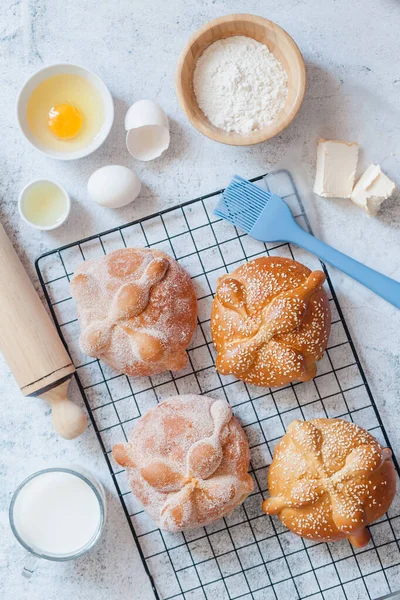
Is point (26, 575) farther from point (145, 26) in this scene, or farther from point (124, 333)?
point (145, 26)

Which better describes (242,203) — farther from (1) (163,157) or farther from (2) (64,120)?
(2) (64,120)

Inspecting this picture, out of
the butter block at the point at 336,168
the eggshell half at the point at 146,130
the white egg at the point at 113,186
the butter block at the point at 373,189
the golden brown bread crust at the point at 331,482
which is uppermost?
the eggshell half at the point at 146,130

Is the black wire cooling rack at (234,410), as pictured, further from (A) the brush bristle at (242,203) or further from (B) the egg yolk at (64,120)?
(B) the egg yolk at (64,120)

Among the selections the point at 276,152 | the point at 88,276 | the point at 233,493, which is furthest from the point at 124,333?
the point at 276,152

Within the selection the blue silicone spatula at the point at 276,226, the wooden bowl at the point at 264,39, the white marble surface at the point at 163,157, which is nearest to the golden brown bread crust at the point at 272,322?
the blue silicone spatula at the point at 276,226

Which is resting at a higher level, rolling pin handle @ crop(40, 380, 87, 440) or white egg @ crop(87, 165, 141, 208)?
white egg @ crop(87, 165, 141, 208)

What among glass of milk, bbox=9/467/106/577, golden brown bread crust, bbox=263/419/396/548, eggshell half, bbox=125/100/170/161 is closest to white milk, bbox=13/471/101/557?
glass of milk, bbox=9/467/106/577

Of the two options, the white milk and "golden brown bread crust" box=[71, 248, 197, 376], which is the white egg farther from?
the white milk

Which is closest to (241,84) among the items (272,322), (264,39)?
(264,39)
